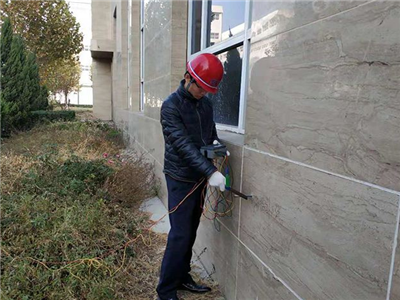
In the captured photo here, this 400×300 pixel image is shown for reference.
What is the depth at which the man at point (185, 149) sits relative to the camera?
2.31 meters

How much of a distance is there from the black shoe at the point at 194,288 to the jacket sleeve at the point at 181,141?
1210mm

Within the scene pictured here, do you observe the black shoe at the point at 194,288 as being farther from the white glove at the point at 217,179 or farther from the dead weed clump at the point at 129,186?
the dead weed clump at the point at 129,186

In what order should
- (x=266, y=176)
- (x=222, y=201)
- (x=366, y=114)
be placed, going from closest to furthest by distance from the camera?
1. (x=366, y=114)
2. (x=266, y=176)
3. (x=222, y=201)

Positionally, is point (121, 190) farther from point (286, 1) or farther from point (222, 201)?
point (286, 1)

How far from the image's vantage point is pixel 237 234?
2479mm

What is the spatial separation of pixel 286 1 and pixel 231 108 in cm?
165

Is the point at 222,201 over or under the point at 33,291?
over

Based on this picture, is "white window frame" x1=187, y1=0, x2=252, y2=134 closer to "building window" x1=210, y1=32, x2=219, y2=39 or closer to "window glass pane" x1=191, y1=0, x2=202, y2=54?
"building window" x1=210, y1=32, x2=219, y2=39

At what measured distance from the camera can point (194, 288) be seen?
9.30ft

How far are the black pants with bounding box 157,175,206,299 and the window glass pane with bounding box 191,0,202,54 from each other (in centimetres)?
245

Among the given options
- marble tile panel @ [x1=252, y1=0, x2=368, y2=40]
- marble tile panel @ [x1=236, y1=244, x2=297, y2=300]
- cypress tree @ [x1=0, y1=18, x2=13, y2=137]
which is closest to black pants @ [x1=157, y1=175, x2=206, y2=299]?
marble tile panel @ [x1=236, y1=244, x2=297, y2=300]

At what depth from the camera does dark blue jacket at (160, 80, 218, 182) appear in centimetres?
226

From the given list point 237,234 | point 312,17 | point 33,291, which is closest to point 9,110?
point 33,291

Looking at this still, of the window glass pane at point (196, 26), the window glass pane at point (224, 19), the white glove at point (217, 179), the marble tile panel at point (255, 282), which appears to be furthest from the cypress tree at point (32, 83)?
the marble tile panel at point (255, 282)
